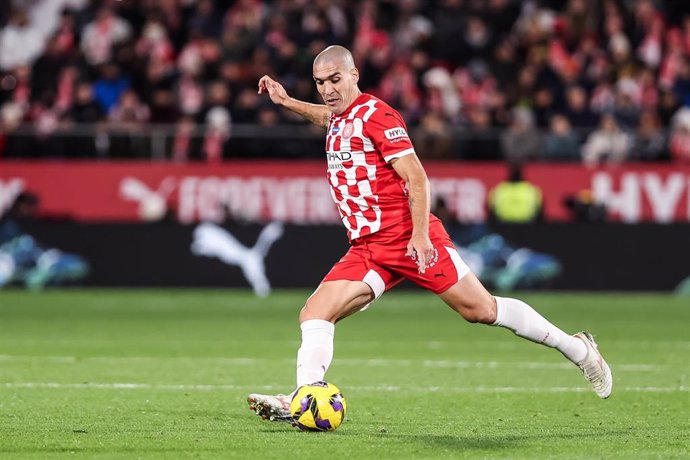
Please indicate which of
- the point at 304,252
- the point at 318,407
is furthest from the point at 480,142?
the point at 318,407

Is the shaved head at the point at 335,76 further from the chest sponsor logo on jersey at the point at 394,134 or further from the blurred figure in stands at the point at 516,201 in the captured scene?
the blurred figure in stands at the point at 516,201

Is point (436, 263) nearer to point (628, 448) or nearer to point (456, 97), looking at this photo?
point (628, 448)

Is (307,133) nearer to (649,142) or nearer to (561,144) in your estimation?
(561,144)

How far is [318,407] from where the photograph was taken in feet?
25.9

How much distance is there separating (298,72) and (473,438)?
50.7ft

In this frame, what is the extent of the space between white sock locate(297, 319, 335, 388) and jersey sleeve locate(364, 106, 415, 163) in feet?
3.36

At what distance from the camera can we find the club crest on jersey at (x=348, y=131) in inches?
320

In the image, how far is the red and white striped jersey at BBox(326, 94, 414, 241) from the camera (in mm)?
8125

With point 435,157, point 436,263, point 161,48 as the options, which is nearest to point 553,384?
point 436,263

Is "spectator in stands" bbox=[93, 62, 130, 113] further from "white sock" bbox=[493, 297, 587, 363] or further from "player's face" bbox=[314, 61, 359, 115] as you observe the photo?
"white sock" bbox=[493, 297, 587, 363]

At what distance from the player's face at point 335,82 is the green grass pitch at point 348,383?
75.2 inches

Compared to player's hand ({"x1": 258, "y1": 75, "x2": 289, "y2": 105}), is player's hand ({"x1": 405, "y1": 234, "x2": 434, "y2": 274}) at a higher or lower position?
lower

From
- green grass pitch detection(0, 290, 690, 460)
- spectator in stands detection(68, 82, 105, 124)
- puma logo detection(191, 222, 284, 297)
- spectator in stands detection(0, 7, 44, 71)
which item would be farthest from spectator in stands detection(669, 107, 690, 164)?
spectator in stands detection(0, 7, 44, 71)

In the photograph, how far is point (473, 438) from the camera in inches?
306
